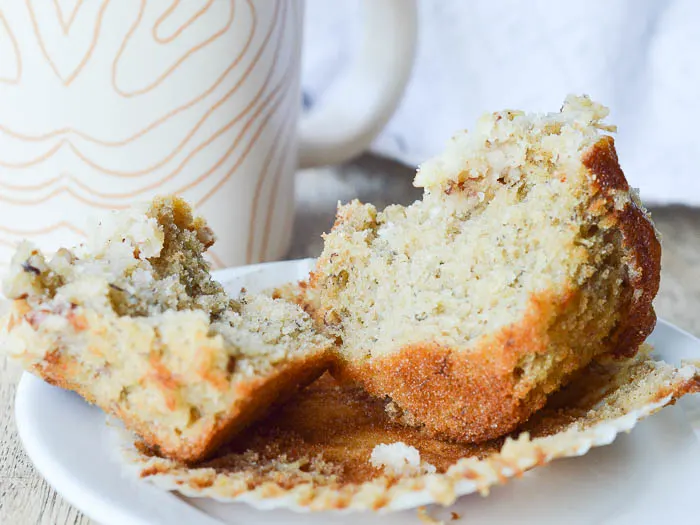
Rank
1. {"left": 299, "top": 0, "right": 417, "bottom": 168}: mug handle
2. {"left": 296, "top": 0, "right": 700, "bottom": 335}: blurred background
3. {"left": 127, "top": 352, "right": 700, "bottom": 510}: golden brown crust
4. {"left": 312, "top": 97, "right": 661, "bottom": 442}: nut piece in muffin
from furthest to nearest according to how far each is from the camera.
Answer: {"left": 296, "top": 0, "right": 700, "bottom": 335}: blurred background → {"left": 299, "top": 0, "right": 417, "bottom": 168}: mug handle → {"left": 312, "top": 97, "right": 661, "bottom": 442}: nut piece in muffin → {"left": 127, "top": 352, "right": 700, "bottom": 510}: golden brown crust

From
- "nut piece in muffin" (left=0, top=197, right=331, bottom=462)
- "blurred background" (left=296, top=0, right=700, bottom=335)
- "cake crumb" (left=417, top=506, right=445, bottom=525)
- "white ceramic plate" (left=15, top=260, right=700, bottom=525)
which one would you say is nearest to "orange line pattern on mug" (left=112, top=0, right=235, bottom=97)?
"nut piece in muffin" (left=0, top=197, right=331, bottom=462)

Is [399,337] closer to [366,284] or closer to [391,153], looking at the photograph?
[366,284]

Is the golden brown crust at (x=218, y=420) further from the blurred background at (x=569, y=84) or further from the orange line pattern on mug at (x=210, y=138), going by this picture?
the blurred background at (x=569, y=84)

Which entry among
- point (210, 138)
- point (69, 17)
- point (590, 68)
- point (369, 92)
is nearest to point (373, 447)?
point (210, 138)

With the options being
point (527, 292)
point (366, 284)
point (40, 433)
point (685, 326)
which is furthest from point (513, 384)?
point (685, 326)

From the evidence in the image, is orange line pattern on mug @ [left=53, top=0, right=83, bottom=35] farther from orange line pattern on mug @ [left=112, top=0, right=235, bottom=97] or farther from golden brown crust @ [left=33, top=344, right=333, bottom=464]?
golden brown crust @ [left=33, top=344, right=333, bottom=464]

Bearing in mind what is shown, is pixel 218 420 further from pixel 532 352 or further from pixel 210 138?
pixel 210 138
